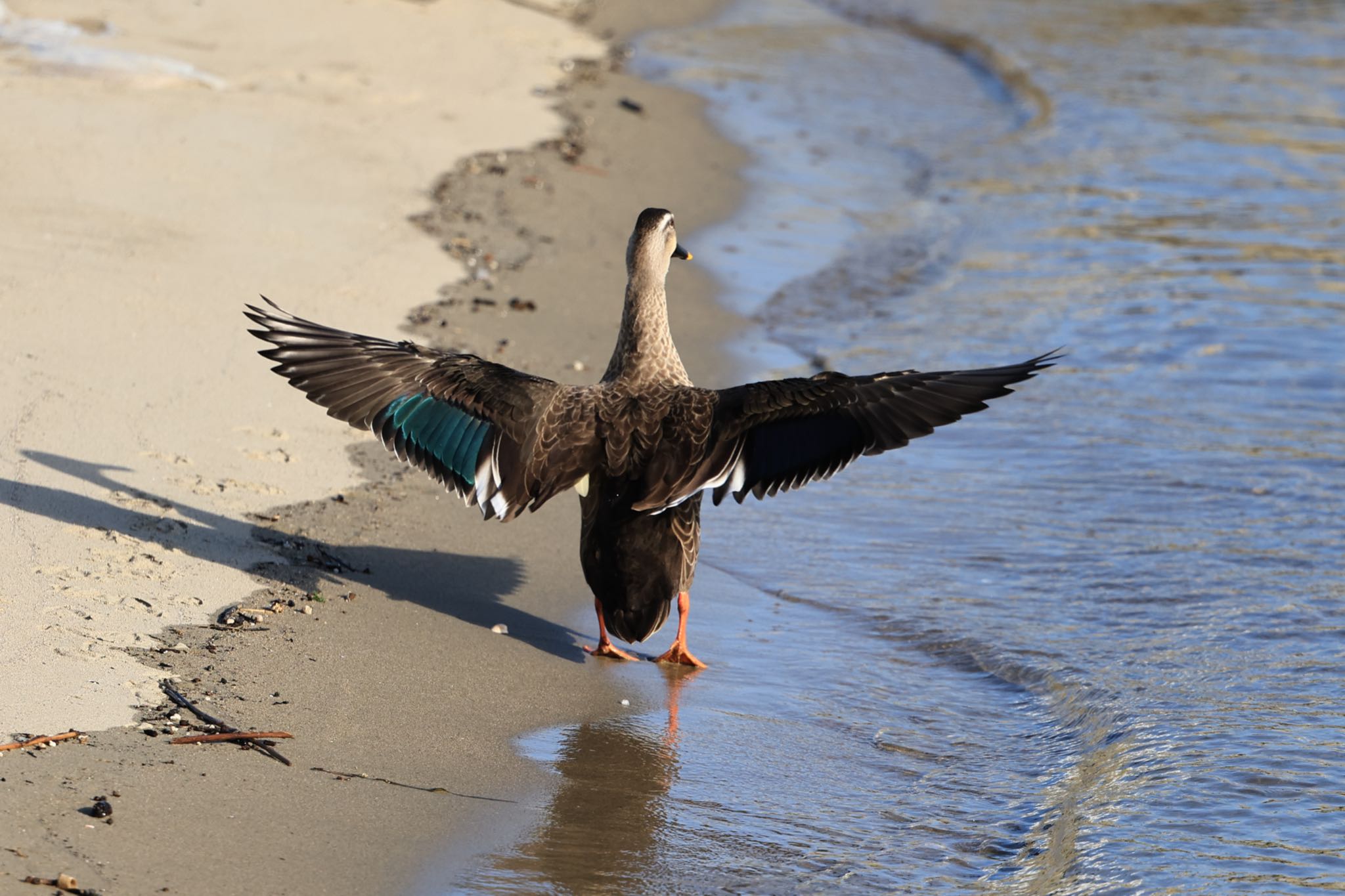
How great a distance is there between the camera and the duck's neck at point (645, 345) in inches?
225

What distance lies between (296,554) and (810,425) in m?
1.93

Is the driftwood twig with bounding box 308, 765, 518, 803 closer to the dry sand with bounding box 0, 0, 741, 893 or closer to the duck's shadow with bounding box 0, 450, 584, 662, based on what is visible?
the dry sand with bounding box 0, 0, 741, 893

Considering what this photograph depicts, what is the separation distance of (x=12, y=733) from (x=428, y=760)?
1115 millimetres

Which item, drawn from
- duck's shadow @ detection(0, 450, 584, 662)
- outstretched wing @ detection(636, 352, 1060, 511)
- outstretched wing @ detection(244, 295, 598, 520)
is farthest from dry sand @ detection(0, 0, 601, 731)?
outstretched wing @ detection(636, 352, 1060, 511)

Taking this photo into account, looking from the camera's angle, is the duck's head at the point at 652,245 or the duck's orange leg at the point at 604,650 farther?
the duck's head at the point at 652,245

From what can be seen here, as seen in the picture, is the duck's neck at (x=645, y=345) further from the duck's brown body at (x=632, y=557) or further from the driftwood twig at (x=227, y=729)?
the driftwood twig at (x=227, y=729)

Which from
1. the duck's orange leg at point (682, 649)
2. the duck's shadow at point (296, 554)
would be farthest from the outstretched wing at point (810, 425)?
the duck's shadow at point (296, 554)

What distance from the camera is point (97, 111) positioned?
31.9ft

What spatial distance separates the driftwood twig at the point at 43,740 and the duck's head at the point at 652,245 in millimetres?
2813

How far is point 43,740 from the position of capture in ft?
12.8

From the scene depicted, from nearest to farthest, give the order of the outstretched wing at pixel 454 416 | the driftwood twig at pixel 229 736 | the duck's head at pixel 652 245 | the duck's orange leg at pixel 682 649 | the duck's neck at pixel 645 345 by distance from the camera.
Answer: the driftwood twig at pixel 229 736 → the outstretched wing at pixel 454 416 → the duck's orange leg at pixel 682 649 → the duck's neck at pixel 645 345 → the duck's head at pixel 652 245

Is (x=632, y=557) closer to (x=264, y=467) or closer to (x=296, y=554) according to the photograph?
(x=296, y=554)

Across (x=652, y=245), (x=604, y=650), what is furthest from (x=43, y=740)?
(x=652, y=245)

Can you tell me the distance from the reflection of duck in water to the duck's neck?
1250 mm
